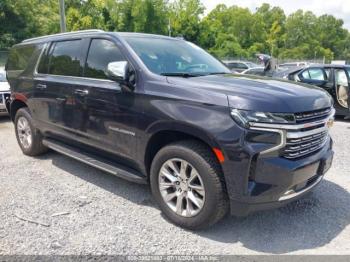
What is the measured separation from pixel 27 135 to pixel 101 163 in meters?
2.22

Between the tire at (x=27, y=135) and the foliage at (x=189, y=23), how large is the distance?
30.5 meters

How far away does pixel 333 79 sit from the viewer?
8.94m

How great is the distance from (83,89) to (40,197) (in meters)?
1.37

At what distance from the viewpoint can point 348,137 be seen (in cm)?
696

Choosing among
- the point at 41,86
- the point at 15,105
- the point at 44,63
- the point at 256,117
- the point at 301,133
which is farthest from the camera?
the point at 15,105

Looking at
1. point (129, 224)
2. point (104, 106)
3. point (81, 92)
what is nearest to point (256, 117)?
point (129, 224)

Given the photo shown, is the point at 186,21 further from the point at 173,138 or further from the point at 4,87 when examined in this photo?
the point at 173,138

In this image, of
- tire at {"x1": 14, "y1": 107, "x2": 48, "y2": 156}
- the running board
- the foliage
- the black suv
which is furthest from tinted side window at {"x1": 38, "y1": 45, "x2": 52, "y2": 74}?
the foliage

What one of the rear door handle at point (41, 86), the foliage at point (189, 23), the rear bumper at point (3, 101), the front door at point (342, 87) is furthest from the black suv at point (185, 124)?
the foliage at point (189, 23)

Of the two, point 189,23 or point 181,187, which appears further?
point 189,23

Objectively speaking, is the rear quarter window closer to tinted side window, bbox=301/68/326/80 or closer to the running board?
the running board

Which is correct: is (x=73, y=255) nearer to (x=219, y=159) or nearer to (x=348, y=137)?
(x=219, y=159)

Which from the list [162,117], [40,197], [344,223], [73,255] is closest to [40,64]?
[40,197]

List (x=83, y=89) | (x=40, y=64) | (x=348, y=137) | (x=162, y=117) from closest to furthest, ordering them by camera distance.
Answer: (x=162, y=117), (x=83, y=89), (x=40, y=64), (x=348, y=137)
